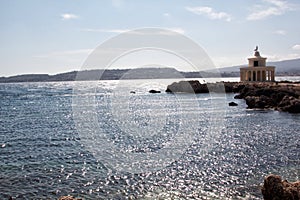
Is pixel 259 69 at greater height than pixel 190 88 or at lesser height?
greater

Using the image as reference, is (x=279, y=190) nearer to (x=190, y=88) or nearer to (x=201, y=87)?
(x=201, y=87)

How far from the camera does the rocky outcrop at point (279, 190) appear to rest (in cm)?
1454

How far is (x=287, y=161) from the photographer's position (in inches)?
966

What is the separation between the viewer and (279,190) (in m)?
14.8

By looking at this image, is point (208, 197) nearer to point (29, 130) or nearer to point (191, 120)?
point (29, 130)

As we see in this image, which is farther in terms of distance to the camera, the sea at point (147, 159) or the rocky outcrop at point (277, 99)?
the rocky outcrop at point (277, 99)

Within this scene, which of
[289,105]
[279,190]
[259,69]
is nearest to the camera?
[279,190]

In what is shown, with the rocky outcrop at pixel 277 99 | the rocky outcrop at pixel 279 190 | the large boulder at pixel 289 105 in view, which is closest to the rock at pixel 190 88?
the rocky outcrop at pixel 277 99

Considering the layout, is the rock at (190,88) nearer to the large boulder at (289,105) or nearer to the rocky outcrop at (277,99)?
the rocky outcrop at (277,99)

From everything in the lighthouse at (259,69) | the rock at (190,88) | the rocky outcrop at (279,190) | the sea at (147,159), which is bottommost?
the sea at (147,159)

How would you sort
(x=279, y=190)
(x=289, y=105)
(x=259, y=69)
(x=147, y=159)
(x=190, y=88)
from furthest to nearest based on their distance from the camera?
(x=190, y=88) → (x=259, y=69) → (x=289, y=105) → (x=147, y=159) → (x=279, y=190)

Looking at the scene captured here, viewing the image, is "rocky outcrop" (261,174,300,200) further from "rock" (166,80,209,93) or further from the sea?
"rock" (166,80,209,93)

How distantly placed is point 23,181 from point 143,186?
6983mm

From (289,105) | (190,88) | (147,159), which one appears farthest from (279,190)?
(190,88)
